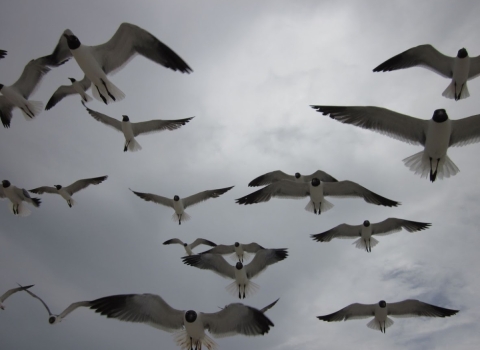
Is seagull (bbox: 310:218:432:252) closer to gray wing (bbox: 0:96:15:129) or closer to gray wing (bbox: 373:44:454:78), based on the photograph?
gray wing (bbox: 373:44:454:78)

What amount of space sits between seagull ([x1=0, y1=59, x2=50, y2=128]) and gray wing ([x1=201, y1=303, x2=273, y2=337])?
684cm

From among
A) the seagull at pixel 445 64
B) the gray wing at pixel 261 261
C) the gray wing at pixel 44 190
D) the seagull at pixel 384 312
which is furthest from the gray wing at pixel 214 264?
the seagull at pixel 445 64

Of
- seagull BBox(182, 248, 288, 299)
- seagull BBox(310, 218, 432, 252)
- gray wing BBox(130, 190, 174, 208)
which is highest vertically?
gray wing BBox(130, 190, 174, 208)

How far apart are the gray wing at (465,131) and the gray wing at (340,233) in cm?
469

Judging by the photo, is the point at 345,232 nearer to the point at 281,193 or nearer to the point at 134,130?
the point at 281,193

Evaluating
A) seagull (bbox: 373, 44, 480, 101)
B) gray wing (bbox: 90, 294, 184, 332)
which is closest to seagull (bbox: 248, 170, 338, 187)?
seagull (bbox: 373, 44, 480, 101)

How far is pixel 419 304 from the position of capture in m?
12.4

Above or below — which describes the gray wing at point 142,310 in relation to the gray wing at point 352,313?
below

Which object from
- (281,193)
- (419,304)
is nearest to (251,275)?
(281,193)

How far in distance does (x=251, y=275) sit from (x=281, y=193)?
2.22 m

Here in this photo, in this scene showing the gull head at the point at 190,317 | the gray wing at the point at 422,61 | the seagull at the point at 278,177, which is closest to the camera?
the gull head at the point at 190,317

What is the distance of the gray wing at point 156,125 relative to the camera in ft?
45.1

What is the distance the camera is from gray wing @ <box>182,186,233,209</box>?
1521 cm

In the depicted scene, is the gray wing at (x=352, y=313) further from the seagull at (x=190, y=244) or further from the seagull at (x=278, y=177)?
the seagull at (x=190, y=244)
